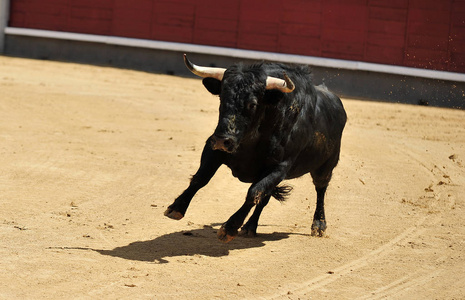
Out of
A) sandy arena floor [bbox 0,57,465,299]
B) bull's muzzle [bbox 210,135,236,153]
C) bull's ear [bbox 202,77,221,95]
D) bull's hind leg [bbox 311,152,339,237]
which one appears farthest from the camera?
bull's hind leg [bbox 311,152,339,237]

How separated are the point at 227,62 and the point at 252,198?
979cm

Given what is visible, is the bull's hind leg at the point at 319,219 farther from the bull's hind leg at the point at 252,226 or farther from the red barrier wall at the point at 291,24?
the red barrier wall at the point at 291,24

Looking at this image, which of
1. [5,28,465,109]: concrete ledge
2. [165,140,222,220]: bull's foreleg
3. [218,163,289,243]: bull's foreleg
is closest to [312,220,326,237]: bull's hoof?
[218,163,289,243]: bull's foreleg

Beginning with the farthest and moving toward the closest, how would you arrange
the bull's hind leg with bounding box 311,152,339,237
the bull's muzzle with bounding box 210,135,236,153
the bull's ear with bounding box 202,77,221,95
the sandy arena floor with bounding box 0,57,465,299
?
the bull's hind leg with bounding box 311,152,339,237, the bull's ear with bounding box 202,77,221,95, the bull's muzzle with bounding box 210,135,236,153, the sandy arena floor with bounding box 0,57,465,299

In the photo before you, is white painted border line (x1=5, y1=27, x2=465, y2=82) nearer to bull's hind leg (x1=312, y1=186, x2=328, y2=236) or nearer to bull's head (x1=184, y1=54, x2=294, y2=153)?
bull's hind leg (x1=312, y1=186, x2=328, y2=236)

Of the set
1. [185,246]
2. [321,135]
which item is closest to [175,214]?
[185,246]

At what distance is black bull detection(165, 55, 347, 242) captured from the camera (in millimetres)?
4148

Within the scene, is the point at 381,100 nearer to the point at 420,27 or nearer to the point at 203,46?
the point at 420,27

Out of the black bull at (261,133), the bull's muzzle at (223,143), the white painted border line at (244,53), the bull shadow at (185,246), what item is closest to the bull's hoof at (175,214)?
the black bull at (261,133)

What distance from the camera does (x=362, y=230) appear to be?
16.9 ft

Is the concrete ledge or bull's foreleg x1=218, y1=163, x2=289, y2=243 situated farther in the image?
the concrete ledge

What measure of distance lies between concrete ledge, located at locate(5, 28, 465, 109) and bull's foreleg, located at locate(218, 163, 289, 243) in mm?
8892

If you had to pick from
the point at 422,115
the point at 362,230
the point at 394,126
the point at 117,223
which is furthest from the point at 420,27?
the point at 117,223

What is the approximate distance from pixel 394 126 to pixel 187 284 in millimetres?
7356
